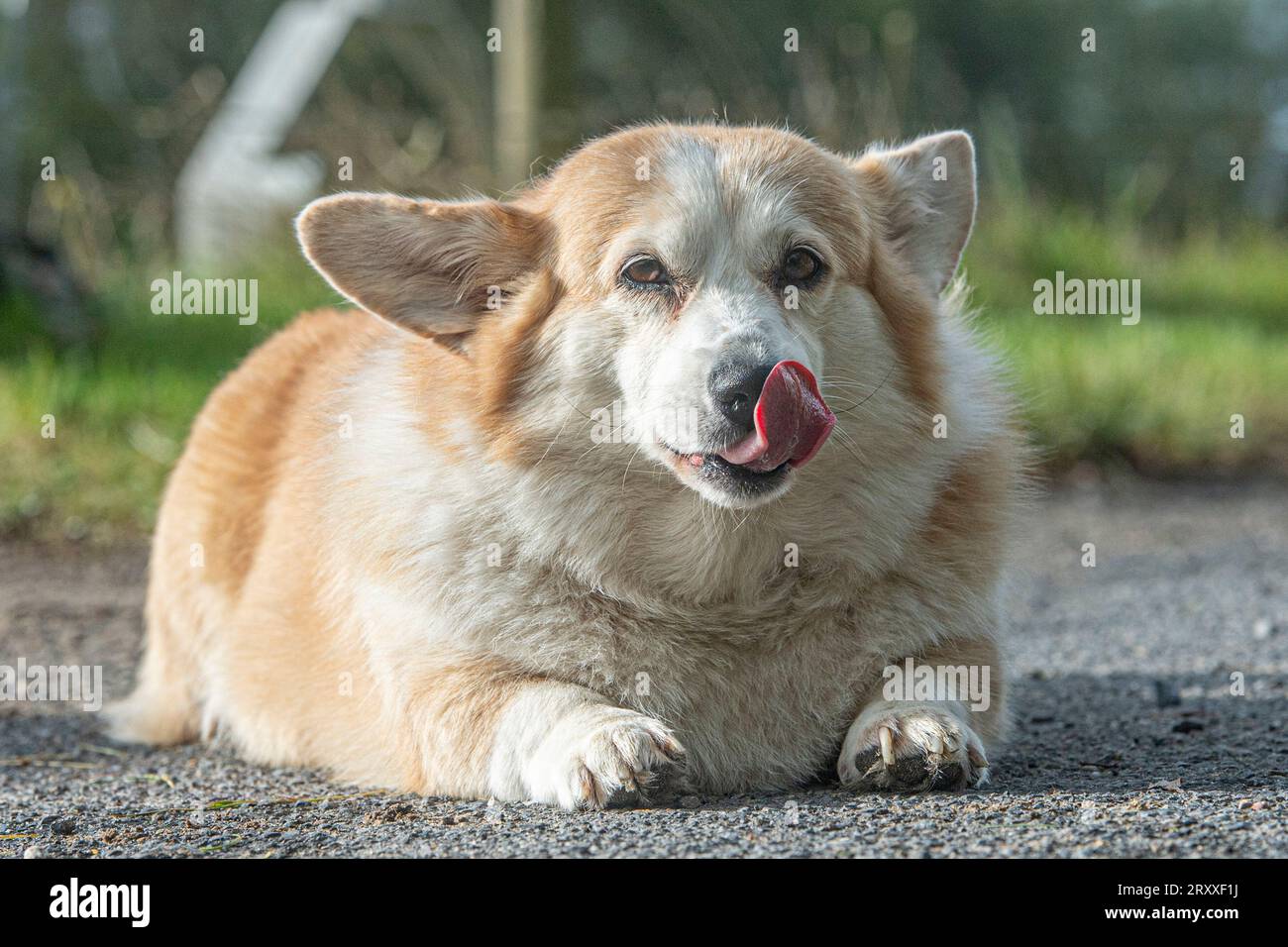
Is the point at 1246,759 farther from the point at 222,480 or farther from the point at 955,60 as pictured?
the point at 955,60

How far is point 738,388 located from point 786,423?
0.13 m

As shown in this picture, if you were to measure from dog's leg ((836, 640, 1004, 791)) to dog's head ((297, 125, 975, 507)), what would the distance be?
1.95 ft

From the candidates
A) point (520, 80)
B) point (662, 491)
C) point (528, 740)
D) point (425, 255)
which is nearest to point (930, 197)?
point (662, 491)

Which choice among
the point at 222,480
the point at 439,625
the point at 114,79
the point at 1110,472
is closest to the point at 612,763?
the point at 439,625

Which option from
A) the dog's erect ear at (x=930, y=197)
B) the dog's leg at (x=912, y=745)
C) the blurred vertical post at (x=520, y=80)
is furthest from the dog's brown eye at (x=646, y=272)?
the blurred vertical post at (x=520, y=80)

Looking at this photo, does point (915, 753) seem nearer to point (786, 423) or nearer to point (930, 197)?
point (786, 423)

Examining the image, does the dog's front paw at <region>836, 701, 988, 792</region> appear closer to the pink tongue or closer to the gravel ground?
the gravel ground

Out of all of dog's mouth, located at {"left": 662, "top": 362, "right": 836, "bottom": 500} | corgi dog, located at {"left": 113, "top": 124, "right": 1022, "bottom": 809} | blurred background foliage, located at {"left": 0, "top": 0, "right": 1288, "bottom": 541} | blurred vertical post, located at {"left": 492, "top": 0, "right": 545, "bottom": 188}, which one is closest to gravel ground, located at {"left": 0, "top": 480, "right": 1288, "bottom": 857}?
corgi dog, located at {"left": 113, "top": 124, "right": 1022, "bottom": 809}

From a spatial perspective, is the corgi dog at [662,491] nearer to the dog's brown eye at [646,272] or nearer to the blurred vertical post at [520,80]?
the dog's brown eye at [646,272]

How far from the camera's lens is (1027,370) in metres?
9.17

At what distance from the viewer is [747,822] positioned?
3166mm

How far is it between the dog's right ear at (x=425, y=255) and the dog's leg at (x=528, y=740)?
37.5 inches

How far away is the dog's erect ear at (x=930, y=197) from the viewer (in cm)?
420

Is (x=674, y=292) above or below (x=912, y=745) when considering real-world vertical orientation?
above
